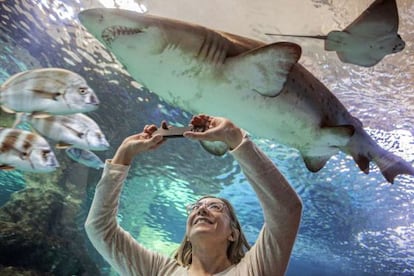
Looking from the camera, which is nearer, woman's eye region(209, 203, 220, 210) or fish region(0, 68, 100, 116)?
woman's eye region(209, 203, 220, 210)

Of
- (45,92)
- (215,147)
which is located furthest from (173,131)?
(45,92)

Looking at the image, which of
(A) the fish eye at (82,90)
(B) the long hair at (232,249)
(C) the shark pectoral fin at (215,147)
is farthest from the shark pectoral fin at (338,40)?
(A) the fish eye at (82,90)

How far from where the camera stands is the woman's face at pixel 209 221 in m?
2.09

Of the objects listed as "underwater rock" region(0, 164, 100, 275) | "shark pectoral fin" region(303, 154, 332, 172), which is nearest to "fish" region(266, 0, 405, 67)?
"shark pectoral fin" region(303, 154, 332, 172)

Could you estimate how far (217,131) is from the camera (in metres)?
1.72

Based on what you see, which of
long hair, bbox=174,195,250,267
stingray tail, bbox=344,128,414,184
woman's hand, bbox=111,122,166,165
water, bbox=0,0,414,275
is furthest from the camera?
water, bbox=0,0,414,275

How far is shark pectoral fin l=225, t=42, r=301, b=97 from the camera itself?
8.39ft

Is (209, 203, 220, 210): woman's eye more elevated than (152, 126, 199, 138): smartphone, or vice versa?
(152, 126, 199, 138): smartphone

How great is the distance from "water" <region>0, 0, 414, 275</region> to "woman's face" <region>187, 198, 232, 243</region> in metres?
2.31

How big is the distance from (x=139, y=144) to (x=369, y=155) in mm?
2732

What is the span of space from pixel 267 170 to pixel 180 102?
1.76 metres

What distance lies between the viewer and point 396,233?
8.90 m

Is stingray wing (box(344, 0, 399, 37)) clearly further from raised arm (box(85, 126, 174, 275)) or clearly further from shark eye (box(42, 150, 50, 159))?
shark eye (box(42, 150, 50, 159))

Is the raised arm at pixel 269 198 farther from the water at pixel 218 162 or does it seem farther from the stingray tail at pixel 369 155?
the water at pixel 218 162
